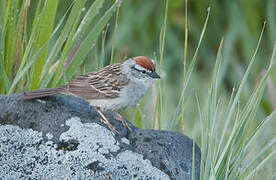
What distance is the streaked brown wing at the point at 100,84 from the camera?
3965 millimetres

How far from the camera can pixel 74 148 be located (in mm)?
3168

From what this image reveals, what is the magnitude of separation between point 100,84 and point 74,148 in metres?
1.03

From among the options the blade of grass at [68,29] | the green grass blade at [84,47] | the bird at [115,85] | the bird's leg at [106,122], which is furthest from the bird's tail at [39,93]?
the green grass blade at [84,47]

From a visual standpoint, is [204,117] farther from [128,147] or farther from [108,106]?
[108,106]

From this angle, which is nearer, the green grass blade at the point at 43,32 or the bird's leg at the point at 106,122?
the bird's leg at the point at 106,122

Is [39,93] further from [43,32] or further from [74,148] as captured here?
[43,32]

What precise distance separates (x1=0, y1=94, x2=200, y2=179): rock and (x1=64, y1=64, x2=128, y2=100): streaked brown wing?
1.47 ft

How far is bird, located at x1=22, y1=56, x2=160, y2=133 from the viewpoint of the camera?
396 centimetres

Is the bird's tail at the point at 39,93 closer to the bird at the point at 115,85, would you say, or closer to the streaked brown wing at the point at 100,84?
the bird at the point at 115,85

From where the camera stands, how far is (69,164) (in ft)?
10.2

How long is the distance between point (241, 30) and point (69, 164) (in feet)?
16.0

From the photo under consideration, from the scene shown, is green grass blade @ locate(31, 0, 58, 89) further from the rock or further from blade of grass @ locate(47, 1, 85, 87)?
the rock

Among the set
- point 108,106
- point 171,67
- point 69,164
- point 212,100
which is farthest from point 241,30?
point 69,164

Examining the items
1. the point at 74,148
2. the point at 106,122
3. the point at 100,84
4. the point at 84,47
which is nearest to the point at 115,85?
the point at 100,84
